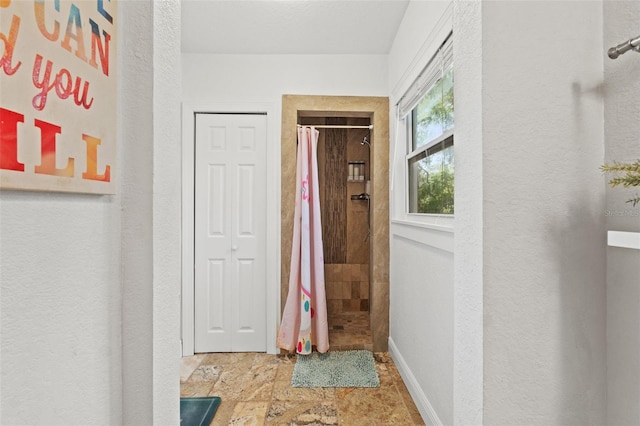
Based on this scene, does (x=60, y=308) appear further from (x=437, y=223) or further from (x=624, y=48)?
(x=437, y=223)

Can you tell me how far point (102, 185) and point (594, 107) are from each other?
1.28 meters

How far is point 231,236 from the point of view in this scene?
299 cm

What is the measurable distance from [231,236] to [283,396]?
4.56 ft

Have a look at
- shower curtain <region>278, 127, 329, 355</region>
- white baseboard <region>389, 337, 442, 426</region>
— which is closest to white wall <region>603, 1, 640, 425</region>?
white baseboard <region>389, 337, 442, 426</region>

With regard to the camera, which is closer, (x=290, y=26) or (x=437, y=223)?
(x=437, y=223)

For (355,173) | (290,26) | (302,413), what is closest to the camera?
(302,413)

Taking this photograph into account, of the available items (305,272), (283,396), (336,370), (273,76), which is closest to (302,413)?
(283,396)

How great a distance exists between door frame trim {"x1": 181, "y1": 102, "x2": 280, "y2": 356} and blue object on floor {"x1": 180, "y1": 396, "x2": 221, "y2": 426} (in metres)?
0.80

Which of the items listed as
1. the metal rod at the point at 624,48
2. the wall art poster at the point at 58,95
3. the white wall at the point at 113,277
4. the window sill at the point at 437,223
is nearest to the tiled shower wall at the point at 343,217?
the window sill at the point at 437,223

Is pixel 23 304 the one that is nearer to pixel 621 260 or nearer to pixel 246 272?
pixel 621 260

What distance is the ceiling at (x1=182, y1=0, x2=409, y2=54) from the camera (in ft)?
7.60

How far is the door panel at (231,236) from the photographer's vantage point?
2.98 meters

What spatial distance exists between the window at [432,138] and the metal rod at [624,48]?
894 millimetres

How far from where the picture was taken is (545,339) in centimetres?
89
